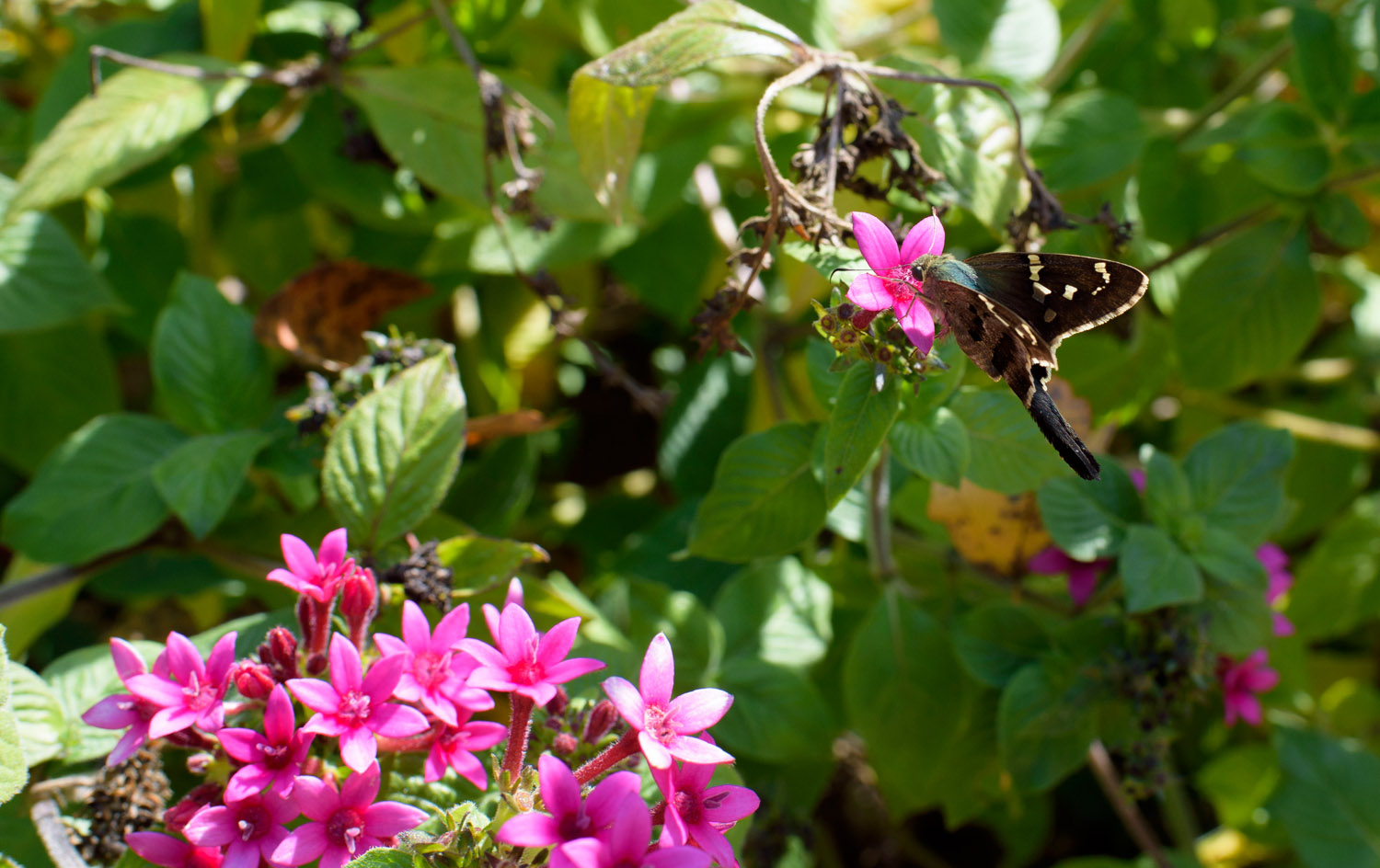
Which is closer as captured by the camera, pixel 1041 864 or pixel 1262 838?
pixel 1262 838

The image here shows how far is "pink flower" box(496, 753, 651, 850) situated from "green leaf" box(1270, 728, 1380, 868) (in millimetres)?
1078

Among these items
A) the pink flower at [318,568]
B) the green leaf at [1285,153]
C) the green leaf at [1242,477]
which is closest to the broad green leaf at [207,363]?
the pink flower at [318,568]

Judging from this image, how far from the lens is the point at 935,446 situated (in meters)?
0.83

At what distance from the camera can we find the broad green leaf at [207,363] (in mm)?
1101

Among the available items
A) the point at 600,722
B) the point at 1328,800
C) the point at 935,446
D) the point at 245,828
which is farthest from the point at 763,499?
the point at 1328,800

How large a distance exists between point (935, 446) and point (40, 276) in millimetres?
935

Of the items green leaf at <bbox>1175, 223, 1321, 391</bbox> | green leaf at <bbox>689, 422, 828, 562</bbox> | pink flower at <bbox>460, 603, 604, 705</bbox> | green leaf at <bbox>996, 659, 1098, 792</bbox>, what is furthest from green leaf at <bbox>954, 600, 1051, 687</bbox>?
pink flower at <bbox>460, 603, 604, 705</bbox>

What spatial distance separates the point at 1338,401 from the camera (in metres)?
1.69

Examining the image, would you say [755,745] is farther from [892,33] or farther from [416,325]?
[892,33]

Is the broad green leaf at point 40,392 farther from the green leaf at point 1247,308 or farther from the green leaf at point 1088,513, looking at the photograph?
the green leaf at point 1247,308

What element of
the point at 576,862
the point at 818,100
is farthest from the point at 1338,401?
the point at 576,862

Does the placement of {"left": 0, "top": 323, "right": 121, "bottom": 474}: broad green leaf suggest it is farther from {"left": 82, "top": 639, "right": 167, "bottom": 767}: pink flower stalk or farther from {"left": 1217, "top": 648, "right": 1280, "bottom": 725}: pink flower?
{"left": 1217, "top": 648, "right": 1280, "bottom": 725}: pink flower

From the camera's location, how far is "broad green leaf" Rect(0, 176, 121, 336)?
104 cm

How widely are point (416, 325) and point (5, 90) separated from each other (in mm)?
777
